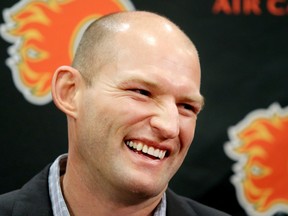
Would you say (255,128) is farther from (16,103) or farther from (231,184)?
(16,103)

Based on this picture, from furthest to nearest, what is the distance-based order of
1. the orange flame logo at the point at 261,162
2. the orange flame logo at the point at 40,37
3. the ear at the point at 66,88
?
the orange flame logo at the point at 261,162
the orange flame logo at the point at 40,37
the ear at the point at 66,88

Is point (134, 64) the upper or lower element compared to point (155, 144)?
upper

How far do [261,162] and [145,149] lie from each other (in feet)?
2.17

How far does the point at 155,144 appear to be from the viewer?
2.82ft

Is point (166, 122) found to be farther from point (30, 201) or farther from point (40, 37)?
point (40, 37)

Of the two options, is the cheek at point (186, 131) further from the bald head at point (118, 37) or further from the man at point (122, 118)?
the bald head at point (118, 37)

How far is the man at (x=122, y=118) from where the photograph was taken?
33.5 inches

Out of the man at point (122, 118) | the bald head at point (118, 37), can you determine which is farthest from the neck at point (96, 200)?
the bald head at point (118, 37)

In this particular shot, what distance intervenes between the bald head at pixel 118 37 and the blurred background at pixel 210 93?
1.14 ft

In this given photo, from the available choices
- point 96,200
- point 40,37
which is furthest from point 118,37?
point 40,37

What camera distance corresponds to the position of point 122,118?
85 centimetres

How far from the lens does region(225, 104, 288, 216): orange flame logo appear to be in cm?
138

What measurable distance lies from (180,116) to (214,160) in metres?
0.52

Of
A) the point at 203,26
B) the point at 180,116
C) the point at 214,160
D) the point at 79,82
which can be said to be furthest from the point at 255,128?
the point at 79,82
